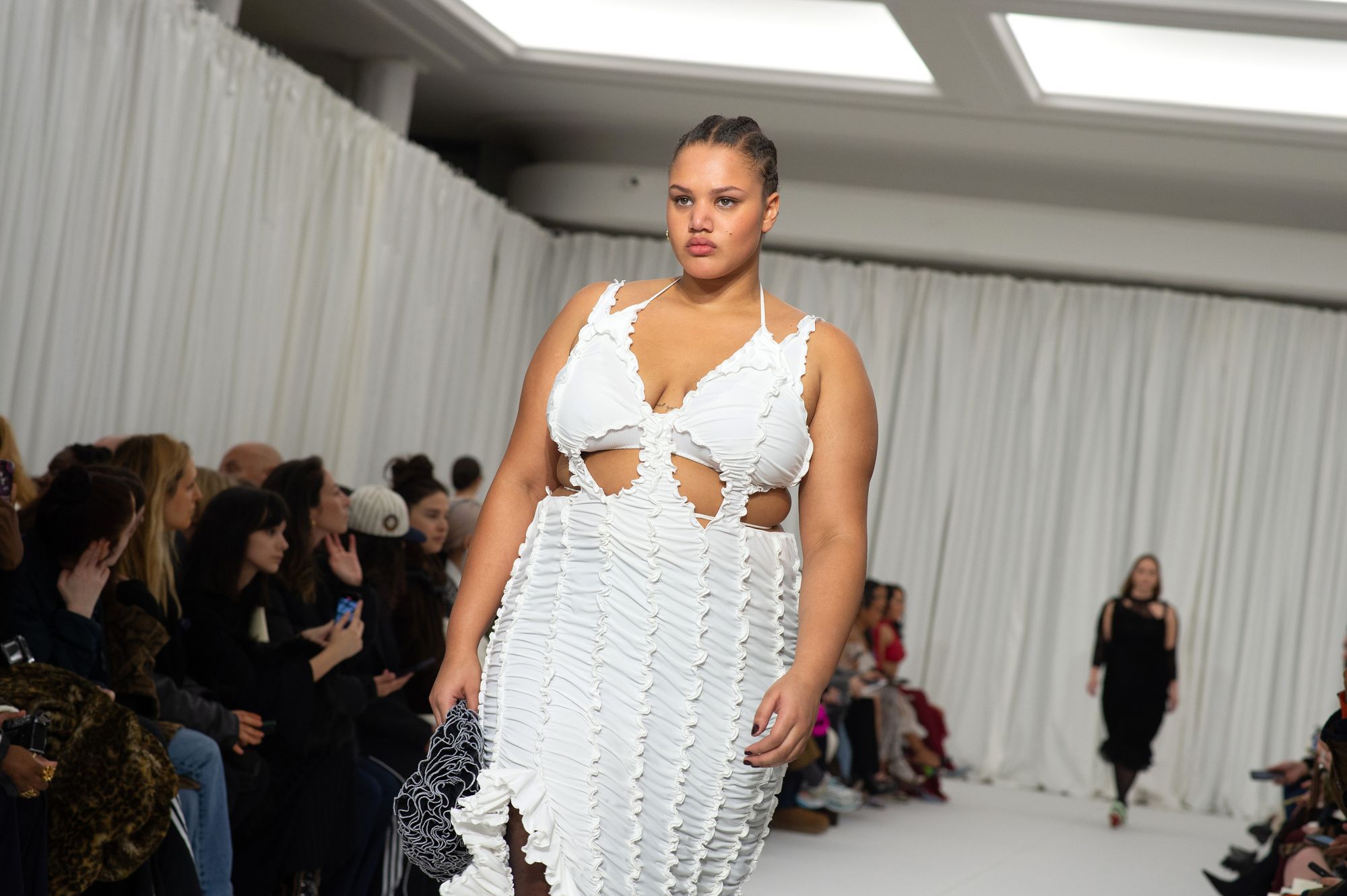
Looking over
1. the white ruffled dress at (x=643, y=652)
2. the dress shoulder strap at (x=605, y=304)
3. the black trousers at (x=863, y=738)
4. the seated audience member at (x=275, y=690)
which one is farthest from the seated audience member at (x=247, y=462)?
the white ruffled dress at (x=643, y=652)

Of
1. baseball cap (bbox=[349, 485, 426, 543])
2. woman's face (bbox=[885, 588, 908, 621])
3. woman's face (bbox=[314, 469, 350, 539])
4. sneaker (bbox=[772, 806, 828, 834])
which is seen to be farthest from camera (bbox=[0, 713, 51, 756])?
woman's face (bbox=[885, 588, 908, 621])

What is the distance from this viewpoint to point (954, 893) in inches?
245

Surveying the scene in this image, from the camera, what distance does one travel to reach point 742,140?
2.20m

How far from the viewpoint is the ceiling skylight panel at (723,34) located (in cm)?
836

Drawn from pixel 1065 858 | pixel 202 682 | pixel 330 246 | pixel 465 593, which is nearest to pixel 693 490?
pixel 465 593

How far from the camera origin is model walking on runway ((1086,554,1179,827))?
30.4 feet

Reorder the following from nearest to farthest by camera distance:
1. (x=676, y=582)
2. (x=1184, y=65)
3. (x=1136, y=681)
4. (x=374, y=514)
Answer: (x=676, y=582)
(x=374, y=514)
(x=1184, y=65)
(x=1136, y=681)

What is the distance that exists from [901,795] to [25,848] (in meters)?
6.52

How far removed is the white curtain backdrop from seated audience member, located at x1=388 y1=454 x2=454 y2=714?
2.37 metres

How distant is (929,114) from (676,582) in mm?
7694

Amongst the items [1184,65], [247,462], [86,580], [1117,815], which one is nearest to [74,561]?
[86,580]

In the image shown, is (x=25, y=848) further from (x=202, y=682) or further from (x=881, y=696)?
(x=881, y=696)

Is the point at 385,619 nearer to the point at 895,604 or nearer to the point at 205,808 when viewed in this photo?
A: the point at 205,808

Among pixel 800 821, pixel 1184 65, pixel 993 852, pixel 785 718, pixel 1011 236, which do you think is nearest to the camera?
pixel 785 718
